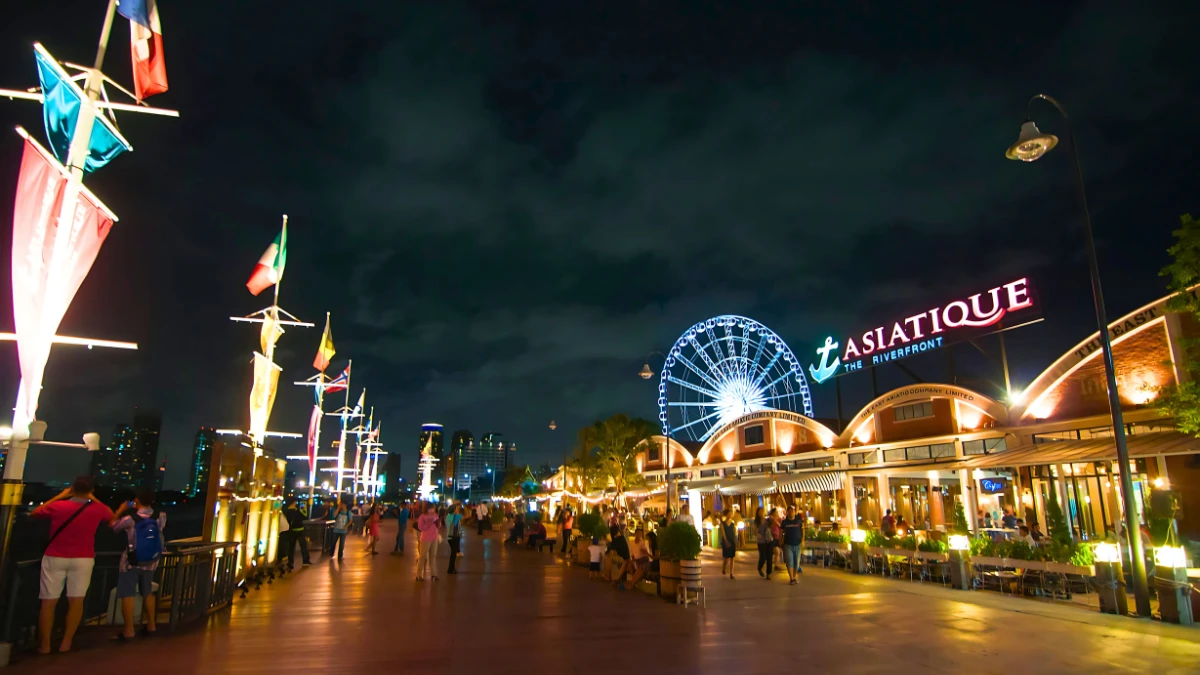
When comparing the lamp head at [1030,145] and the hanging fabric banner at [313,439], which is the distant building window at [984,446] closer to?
the lamp head at [1030,145]

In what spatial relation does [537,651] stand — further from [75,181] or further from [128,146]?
[128,146]

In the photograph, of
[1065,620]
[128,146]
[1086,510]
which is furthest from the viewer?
[1086,510]

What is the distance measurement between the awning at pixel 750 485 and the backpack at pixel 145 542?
2312 cm

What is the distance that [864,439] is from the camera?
29.1 metres

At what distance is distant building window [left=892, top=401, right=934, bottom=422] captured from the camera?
25.8m

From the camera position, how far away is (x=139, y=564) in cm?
873

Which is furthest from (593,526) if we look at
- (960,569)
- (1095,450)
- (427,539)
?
(1095,450)

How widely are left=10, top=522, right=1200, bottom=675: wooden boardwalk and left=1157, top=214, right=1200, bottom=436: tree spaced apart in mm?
4646

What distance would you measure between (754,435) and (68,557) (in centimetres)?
3267

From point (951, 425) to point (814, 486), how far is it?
5.90 meters

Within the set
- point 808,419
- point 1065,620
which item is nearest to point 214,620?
point 1065,620

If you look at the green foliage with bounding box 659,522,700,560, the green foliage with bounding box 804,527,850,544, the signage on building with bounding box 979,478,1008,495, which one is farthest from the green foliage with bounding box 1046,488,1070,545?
the green foliage with bounding box 659,522,700,560

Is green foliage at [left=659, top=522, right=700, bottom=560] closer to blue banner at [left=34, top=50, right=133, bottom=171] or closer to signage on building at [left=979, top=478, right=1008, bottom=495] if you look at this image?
blue banner at [left=34, top=50, right=133, bottom=171]

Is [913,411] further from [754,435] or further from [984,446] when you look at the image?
[754,435]
